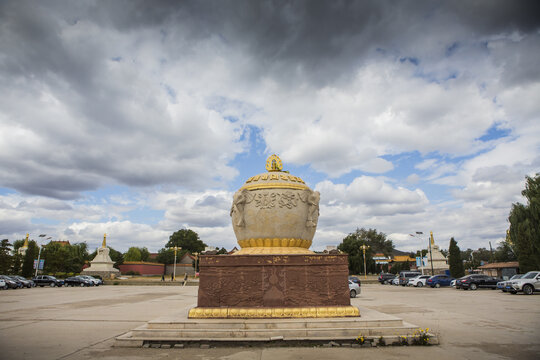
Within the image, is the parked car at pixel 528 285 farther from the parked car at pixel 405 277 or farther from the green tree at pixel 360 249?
the green tree at pixel 360 249

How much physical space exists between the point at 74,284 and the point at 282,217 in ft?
97.9

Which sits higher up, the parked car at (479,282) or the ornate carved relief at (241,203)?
the ornate carved relief at (241,203)

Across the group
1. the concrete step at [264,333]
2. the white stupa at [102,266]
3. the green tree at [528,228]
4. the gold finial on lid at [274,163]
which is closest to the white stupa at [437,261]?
the green tree at [528,228]

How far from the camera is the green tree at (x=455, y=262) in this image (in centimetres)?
3369

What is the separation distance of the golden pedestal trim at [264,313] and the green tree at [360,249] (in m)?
38.9

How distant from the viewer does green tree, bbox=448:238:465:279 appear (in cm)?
3369

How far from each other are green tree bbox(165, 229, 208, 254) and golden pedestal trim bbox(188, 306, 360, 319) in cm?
6157

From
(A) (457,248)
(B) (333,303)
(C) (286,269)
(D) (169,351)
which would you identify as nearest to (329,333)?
(B) (333,303)

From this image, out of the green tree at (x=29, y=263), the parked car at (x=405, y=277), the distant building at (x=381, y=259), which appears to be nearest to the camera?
the parked car at (x=405, y=277)

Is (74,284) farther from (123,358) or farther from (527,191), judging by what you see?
(527,191)

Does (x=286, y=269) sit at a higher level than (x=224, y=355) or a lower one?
higher

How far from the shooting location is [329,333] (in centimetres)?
596

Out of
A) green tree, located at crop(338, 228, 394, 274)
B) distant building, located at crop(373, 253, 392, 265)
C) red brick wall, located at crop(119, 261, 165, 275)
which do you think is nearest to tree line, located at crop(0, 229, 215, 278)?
red brick wall, located at crop(119, 261, 165, 275)

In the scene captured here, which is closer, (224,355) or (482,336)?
(224,355)
